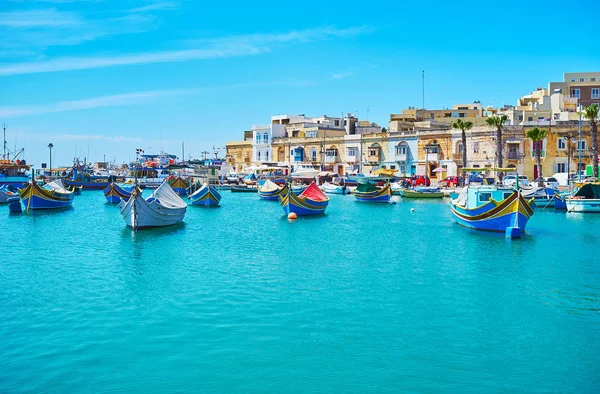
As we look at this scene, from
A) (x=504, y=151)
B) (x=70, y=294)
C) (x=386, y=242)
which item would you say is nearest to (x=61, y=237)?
(x=70, y=294)

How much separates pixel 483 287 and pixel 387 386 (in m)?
9.42

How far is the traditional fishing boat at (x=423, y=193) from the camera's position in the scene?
60719 mm

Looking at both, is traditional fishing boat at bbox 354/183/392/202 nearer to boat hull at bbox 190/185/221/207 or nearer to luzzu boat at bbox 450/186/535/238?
boat hull at bbox 190/185/221/207

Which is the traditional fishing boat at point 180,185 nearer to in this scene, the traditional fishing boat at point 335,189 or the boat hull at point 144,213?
the traditional fishing boat at point 335,189

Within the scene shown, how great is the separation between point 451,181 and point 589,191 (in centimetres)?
2241

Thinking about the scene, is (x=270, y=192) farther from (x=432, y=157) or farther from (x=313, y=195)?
(x=432, y=157)

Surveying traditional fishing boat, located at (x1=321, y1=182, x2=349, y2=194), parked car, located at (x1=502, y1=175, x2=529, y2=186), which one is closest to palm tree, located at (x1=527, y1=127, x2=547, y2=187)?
parked car, located at (x1=502, y1=175, x2=529, y2=186)

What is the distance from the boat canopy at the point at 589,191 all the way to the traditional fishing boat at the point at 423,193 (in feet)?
55.5

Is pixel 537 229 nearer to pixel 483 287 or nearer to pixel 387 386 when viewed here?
pixel 483 287

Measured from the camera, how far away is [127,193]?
5828 cm

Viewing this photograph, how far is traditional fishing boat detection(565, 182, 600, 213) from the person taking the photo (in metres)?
44.6

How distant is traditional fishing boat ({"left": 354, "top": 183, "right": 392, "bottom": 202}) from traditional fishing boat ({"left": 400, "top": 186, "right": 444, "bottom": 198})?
4809 mm

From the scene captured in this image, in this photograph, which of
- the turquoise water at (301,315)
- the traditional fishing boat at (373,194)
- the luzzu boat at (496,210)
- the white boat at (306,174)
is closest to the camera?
the turquoise water at (301,315)

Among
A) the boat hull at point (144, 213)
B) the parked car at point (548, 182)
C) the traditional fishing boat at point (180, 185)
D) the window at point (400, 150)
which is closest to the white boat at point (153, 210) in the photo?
the boat hull at point (144, 213)
